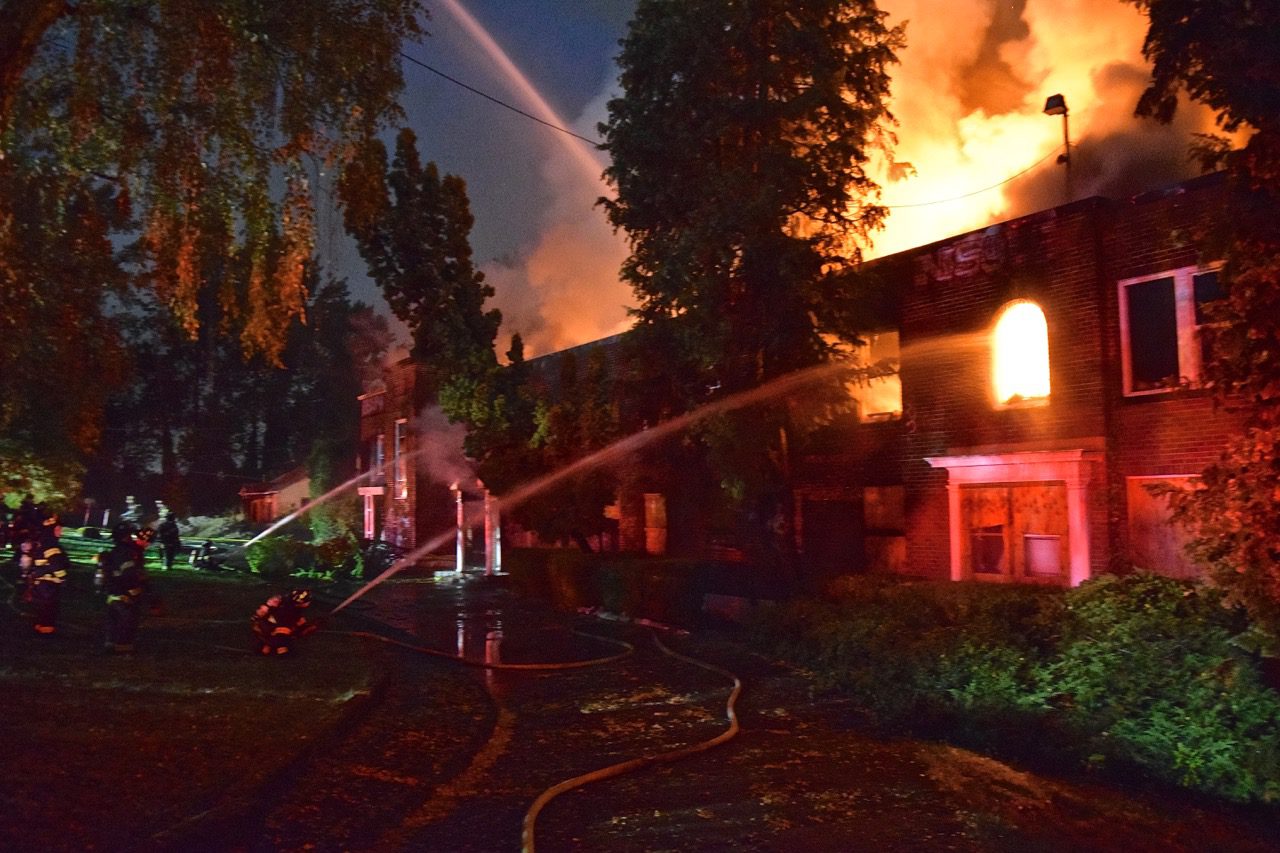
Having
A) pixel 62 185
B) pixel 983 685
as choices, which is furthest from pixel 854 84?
pixel 62 185

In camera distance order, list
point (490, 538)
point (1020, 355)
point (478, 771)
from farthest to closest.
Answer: point (490, 538), point (1020, 355), point (478, 771)

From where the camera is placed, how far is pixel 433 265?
2381cm

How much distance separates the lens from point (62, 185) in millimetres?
10227

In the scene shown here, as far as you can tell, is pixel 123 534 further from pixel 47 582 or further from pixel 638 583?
pixel 638 583

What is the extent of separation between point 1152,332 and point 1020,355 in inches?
74.9

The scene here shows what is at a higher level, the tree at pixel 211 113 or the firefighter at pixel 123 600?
the tree at pixel 211 113

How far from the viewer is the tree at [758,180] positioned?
1456 centimetres

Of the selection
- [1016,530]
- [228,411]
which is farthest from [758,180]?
[228,411]

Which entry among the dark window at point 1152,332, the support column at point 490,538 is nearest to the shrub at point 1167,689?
the dark window at point 1152,332

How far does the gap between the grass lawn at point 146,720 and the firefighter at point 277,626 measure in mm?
314

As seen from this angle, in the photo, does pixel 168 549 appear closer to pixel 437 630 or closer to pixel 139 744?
pixel 437 630

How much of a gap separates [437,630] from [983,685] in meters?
10.4

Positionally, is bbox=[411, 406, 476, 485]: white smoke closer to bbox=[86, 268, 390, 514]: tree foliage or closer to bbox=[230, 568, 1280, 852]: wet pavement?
bbox=[86, 268, 390, 514]: tree foliage

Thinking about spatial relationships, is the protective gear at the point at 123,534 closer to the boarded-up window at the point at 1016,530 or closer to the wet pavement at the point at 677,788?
the wet pavement at the point at 677,788
